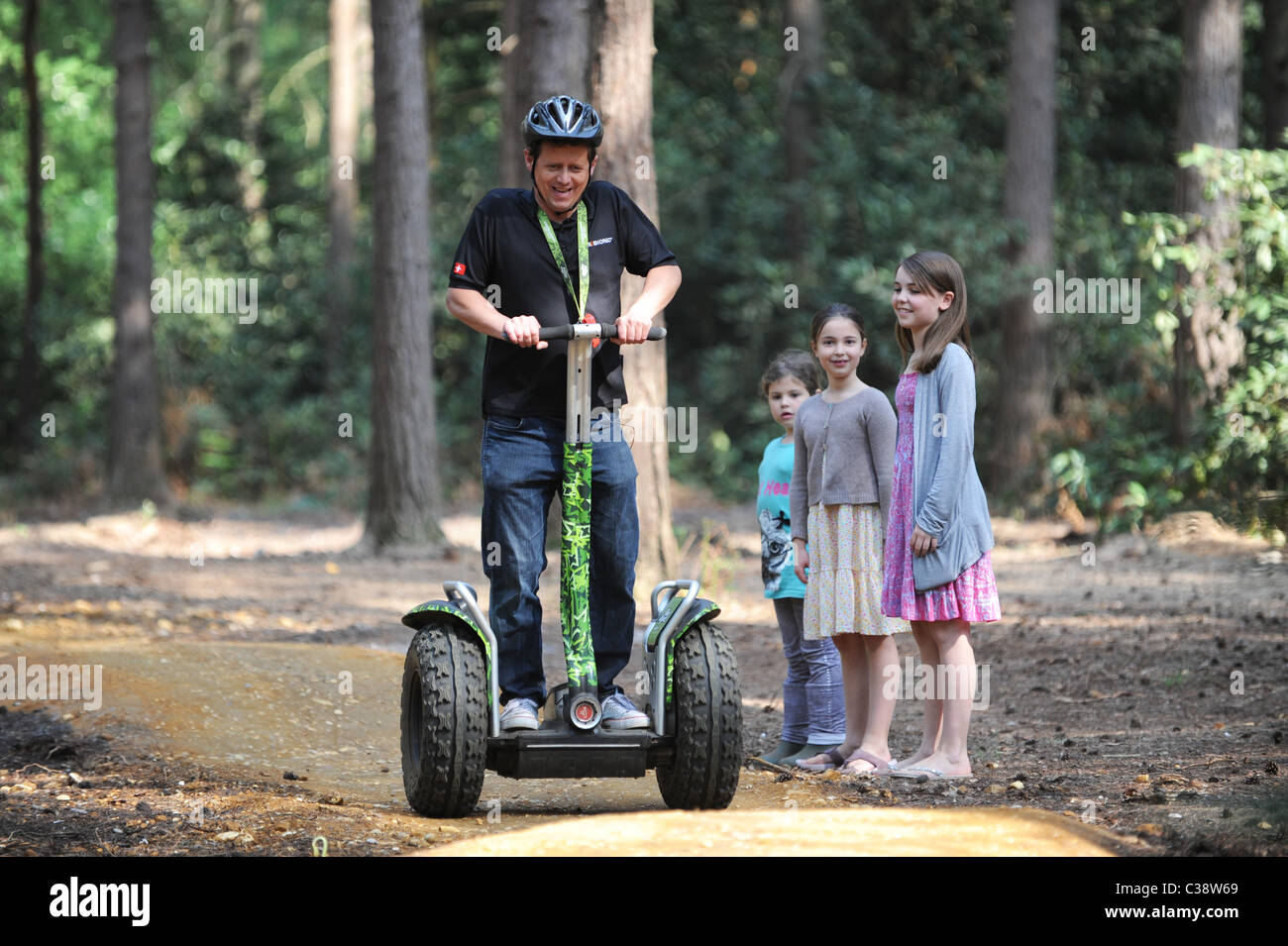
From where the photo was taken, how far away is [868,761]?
600cm

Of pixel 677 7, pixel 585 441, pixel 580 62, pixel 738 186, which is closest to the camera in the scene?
pixel 585 441

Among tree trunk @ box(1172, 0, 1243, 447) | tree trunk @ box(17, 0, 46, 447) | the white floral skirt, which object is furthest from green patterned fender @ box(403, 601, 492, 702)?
tree trunk @ box(17, 0, 46, 447)

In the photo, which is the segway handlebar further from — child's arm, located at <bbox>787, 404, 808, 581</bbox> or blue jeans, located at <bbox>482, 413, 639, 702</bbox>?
child's arm, located at <bbox>787, 404, 808, 581</bbox>

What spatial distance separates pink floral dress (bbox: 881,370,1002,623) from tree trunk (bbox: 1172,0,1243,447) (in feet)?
23.7

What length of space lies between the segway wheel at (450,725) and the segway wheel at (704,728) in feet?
2.13

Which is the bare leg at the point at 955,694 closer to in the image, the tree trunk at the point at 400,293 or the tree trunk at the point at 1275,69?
the tree trunk at the point at 400,293

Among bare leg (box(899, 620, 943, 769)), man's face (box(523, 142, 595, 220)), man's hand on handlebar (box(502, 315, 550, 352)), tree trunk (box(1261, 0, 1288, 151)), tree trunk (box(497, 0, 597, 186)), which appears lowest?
bare leg (box(899, 620, 943, 769))

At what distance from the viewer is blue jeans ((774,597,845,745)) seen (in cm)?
636

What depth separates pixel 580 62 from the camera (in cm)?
1086

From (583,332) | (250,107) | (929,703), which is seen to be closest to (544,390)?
(583,332)

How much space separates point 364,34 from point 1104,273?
54.3 ft

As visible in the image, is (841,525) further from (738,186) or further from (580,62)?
(738,186)
